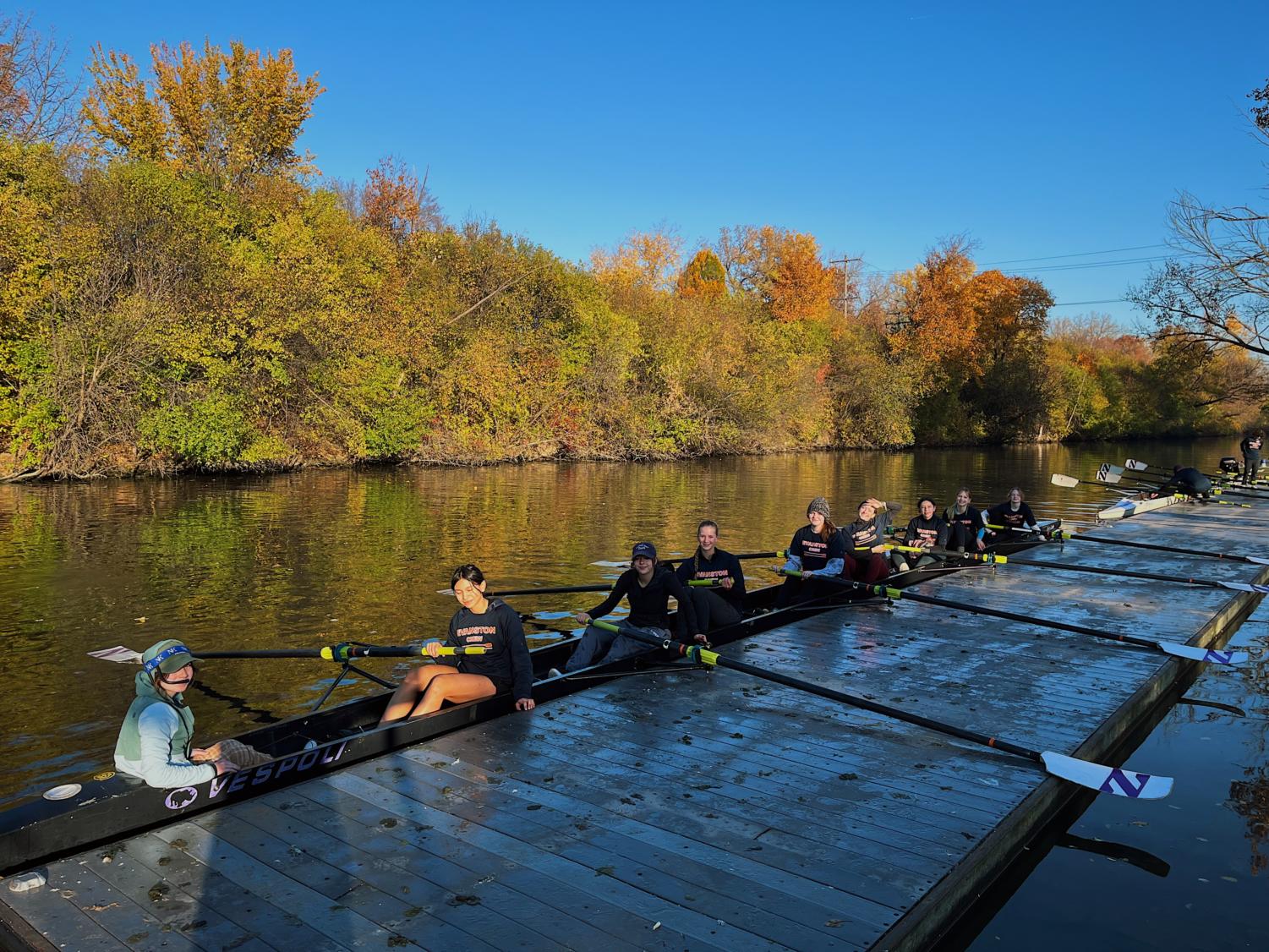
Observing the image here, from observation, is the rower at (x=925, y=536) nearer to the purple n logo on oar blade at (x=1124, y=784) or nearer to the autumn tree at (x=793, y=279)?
the purple n logo on oar blade at (x=1124, y=784)

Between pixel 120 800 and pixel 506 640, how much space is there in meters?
2.87

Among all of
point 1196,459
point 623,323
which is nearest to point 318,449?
point 623,323

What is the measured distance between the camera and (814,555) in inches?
451

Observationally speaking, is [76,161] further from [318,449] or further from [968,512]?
[968,512]

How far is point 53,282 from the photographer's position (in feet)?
75.3

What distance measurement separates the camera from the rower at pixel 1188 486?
1055 inches

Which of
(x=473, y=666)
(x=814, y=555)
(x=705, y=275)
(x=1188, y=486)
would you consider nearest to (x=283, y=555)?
(x=814, y=555)

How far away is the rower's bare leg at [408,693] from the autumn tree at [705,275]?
5285 centimetres

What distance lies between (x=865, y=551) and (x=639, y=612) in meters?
4.29

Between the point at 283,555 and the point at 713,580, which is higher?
the point at 713,580

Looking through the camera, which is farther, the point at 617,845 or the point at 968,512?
the point at 968,512

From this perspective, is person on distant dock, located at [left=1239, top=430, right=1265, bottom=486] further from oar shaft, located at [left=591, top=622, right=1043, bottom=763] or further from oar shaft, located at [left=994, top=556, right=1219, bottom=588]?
oar shaft, located at [left=591, top=622, right=1043, bottom=763]

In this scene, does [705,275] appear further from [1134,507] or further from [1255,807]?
[1255,807]

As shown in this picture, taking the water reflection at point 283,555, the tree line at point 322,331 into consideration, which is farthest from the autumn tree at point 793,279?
the water reflection at point 283,555
